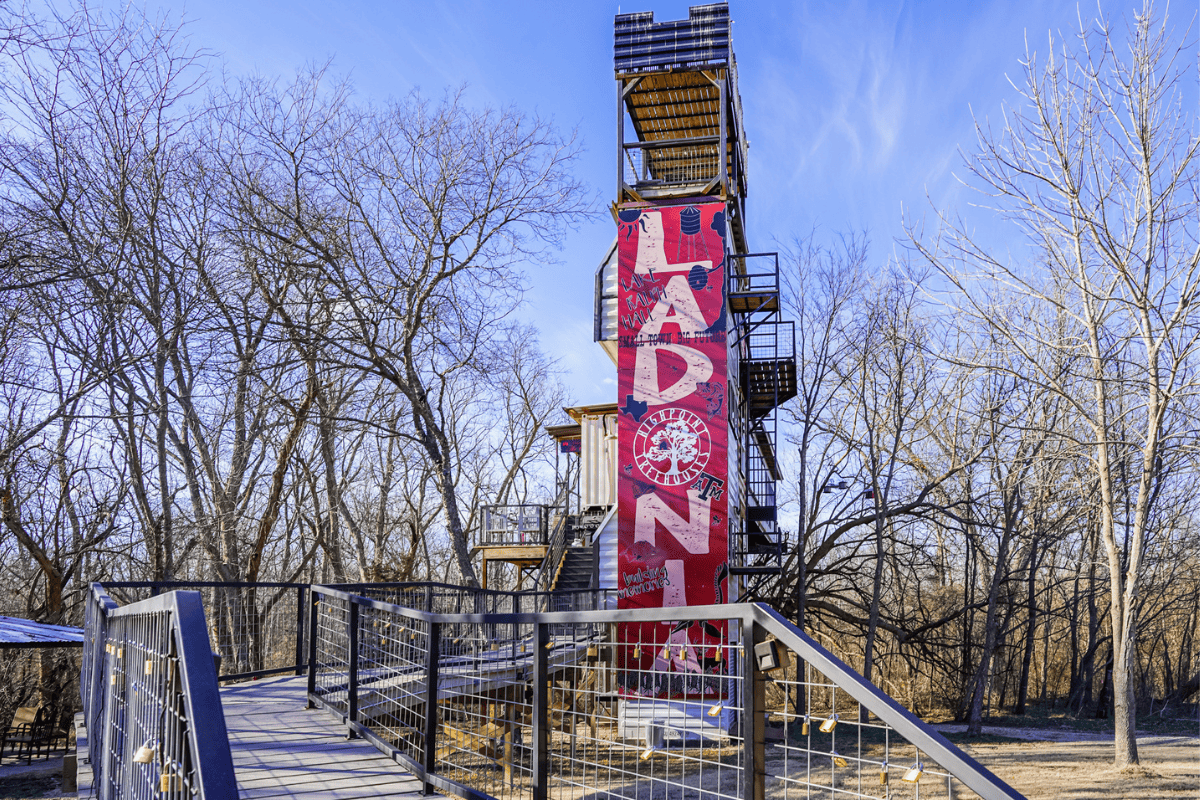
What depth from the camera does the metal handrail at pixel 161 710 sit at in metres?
2.63

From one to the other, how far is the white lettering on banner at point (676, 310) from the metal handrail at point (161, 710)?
12861mm

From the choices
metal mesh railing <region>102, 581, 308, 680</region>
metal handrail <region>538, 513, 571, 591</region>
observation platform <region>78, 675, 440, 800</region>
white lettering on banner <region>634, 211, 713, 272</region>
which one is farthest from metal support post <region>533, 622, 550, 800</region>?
metal handrail <region>538, 513, 571, 591</region>

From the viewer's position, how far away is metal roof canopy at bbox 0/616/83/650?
34.2ft

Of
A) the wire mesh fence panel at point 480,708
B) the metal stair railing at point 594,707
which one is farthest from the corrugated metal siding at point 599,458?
the metal stair railing at point 594,707

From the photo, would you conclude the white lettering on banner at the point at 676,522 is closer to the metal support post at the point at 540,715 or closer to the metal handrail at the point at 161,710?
the metal handrail at the point at 161,710

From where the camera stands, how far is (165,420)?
1983cm

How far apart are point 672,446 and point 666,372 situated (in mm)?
1531

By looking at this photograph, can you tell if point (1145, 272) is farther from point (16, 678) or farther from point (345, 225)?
point (16, 678)

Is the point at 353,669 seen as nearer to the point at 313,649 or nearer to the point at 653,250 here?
the point at 313,649

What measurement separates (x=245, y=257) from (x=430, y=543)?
2112 cm

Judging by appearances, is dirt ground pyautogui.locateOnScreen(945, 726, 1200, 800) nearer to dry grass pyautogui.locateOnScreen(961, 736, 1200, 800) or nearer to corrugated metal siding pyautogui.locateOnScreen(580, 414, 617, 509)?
dry grass pyautogui.locateOnScreen(961, 736, 1200, 800)

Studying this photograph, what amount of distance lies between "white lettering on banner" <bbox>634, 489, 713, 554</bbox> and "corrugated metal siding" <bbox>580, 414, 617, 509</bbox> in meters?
3.56

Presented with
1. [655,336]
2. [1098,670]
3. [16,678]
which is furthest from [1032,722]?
[16,678]

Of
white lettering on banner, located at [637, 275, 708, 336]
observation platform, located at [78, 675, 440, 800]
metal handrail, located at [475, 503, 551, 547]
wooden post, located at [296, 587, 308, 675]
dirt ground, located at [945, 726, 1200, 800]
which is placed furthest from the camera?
metal handrail, located at [475, 503, 551, 547]
